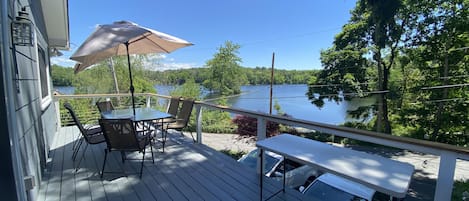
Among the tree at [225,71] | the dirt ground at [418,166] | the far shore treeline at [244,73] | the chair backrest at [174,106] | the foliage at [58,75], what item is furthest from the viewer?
the tree at [225,71]

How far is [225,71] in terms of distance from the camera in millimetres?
25828

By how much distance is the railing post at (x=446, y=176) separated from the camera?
1557 millimetres

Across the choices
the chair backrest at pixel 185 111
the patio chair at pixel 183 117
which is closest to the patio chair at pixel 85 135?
the patio chair at pixel 183 117

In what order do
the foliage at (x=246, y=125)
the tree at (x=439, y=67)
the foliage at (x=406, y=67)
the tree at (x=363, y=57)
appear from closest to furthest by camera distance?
the foliage at (x=246, y=125), the tree at (x=439, y=67), the foliage at (x=406, y=67), the tree at (x=363, y=57)

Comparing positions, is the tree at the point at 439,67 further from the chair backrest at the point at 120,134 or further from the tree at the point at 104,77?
the tree at the point at 104,77

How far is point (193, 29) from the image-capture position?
89.0ft

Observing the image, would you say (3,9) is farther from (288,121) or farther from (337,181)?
(337,181)

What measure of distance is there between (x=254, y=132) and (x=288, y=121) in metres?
5.24

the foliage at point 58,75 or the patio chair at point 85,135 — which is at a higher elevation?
the foliage at point 58,75

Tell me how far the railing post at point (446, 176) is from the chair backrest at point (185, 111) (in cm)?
359

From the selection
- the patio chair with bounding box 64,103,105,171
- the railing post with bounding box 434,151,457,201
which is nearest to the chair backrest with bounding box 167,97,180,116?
the patio chair with bounding box 64,103,105,171

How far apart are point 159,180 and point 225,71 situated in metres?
23.3

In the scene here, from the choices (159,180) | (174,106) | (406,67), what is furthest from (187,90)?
(406,67)

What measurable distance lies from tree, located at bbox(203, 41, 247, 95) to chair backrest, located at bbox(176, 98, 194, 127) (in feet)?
67.2
